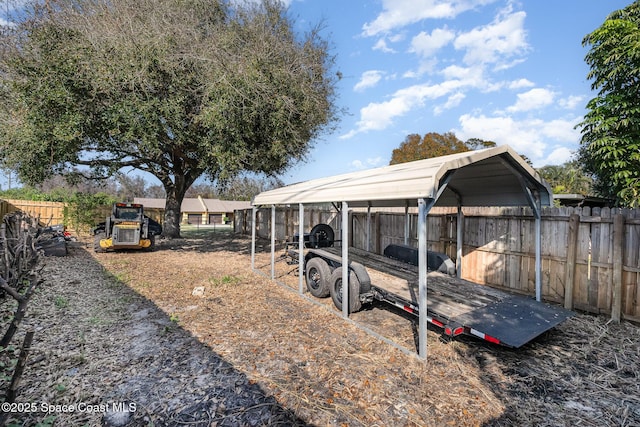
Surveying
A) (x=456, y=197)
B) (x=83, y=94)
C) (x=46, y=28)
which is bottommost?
(x=456, y=197)

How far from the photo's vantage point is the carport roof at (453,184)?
3850 millimetres

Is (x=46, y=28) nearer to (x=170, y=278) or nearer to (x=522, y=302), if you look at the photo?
(x=170, y=278)

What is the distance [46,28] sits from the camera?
8.12 metres

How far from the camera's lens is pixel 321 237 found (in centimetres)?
905

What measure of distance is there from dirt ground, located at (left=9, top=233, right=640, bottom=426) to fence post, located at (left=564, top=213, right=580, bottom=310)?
0.46 metres

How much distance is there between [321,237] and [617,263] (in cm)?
646

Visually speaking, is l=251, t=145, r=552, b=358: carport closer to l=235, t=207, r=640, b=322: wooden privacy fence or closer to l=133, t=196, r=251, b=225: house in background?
l=235, t=207, r=640, b=322: wooden privacy fence

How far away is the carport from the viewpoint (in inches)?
147

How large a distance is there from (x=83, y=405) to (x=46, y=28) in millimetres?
10251

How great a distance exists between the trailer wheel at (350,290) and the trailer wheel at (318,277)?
0.50 metres

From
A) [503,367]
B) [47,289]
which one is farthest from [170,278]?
[503,367]

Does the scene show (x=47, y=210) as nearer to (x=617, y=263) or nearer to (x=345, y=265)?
(x=345, y=265)

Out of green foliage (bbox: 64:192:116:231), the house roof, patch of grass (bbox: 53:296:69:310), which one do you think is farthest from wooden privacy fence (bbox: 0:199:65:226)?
the house roof

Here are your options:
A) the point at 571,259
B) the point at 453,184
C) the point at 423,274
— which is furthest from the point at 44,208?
the point at 571,259
